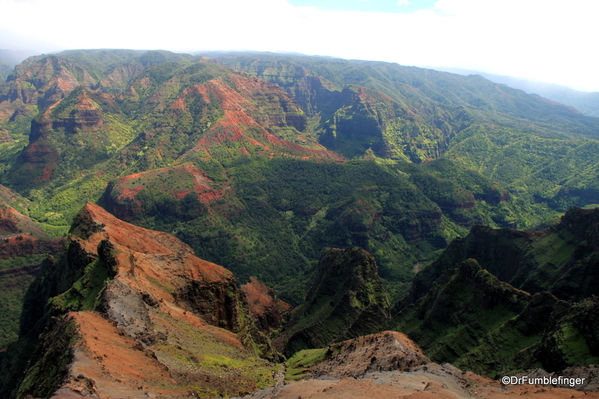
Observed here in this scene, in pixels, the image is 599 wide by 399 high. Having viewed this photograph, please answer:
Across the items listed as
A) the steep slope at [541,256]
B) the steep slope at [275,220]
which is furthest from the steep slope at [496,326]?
the steep slope at [275,220]

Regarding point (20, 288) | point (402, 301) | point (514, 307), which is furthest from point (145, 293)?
point (20, 288)

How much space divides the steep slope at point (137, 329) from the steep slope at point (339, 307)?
11391mm

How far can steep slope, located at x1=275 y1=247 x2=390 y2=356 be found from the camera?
77.8m

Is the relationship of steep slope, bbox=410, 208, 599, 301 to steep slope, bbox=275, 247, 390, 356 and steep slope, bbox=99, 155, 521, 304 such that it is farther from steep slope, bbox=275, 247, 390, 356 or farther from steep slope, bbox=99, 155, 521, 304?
steep slope, bbox=99, 155, 521, 304

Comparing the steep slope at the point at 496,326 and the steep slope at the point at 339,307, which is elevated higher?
the steep slope at the point at 496,326

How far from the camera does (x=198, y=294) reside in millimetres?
66188

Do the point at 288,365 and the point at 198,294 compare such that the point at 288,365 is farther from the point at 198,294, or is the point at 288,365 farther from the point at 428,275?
the point at 428,275

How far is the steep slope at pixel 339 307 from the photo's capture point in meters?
77.8

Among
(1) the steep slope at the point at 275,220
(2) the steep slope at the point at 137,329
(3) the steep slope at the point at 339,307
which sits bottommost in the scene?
(1) the steep slope at the point at 275,220

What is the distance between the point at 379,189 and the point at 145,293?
504 ft

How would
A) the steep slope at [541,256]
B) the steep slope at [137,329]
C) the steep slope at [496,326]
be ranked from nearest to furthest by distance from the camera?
1. the steep slope at [137,329]
2. the steep slope at [496,326]
3. the steep slope at [541,256]

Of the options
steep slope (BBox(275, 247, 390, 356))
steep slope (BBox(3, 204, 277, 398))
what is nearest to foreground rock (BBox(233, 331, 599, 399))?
steep slope (BBox(3, 204, 277, 398))

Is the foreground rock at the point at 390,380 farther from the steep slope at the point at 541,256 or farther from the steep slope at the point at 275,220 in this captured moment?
the steep slope at the point at 275,220

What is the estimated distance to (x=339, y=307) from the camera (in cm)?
8388
